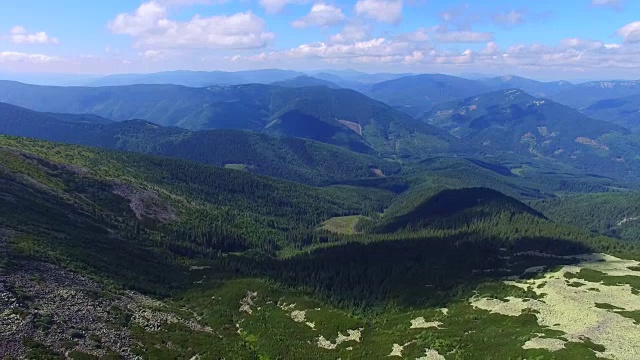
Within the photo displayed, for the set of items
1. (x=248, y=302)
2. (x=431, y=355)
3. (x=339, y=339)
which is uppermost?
(x=431, y=355)

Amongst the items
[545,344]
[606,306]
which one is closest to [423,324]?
[545,344]

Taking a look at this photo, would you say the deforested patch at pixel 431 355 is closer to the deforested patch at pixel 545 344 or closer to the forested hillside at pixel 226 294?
the forested hillside at pixel 226 294

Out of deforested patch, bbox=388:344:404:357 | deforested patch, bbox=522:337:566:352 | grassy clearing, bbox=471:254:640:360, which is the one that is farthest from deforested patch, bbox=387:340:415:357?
grassy clearing, bbox=471:254:640:360

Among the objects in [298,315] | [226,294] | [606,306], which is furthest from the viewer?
[226,294]

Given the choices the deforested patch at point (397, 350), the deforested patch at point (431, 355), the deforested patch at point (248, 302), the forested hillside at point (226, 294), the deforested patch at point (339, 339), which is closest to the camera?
the deforested patch at point (431, 355)

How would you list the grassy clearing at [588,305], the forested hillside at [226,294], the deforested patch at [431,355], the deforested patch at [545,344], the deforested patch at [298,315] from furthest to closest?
the deforested patch at [298,315] < the forested hillside at [226,294] < the deforested patch at [431,355] < the grassy clearing at [588,305] < the deforested patch at [545,344]

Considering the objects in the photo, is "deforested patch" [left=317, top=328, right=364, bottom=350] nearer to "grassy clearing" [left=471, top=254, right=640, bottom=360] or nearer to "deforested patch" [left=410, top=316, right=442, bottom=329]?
"deforested patch" [left=410, top=316, right=442, bottom=329]

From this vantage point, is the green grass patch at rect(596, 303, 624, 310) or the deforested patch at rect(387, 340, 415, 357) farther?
the green grass patch at rect(596, 303, 624, 310)

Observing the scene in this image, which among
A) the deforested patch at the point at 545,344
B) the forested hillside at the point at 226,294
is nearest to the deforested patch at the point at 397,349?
the forested hillside at the point at 226,294

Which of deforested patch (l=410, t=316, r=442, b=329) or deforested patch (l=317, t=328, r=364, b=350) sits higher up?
deforested patch (l=410, t=316, r=442, b=329)

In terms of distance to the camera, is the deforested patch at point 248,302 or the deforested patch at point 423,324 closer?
the deforested patch at point 423,324

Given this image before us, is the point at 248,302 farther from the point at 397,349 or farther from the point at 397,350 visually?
the point at 397,350
